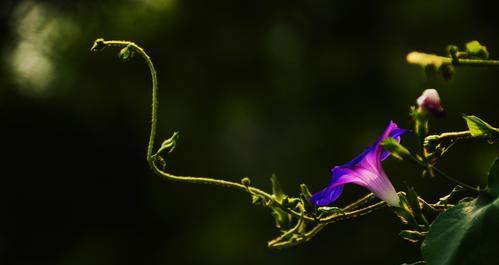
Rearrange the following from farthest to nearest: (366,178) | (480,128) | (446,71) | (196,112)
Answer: (196,112) < (366,178) < (480,128) < (446,71)

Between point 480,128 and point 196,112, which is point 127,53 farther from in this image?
point 196,112

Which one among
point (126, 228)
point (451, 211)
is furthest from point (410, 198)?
point (126, 228)

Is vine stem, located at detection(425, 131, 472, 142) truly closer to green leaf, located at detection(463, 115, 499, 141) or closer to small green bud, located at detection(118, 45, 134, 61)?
green leaf, located at detection(463, 115, 499, 141)

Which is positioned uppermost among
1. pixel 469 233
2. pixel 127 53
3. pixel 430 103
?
pixel 127 53

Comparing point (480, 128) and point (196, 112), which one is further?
point (196, 112)

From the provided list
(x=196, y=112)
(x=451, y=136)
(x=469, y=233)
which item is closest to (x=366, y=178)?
(x=451, y=136)

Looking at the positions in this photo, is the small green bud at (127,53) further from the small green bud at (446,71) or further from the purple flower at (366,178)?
the small green bud at (446,71)

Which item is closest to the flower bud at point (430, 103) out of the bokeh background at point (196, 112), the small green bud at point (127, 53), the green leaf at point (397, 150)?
the green leaf at point (397, 150)
